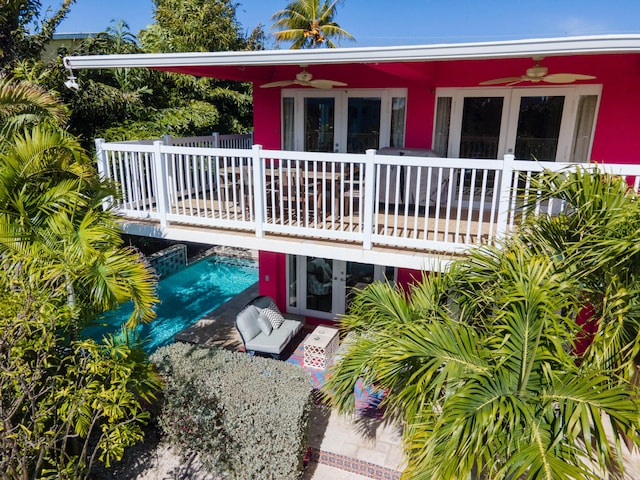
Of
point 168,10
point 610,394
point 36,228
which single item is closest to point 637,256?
point 610,394

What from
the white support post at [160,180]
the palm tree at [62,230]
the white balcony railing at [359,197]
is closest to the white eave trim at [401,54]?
the white balcony railing at [359,197]

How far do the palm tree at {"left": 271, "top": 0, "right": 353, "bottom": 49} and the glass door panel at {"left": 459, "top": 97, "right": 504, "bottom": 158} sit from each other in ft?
72.2

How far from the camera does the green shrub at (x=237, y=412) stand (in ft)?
17.6

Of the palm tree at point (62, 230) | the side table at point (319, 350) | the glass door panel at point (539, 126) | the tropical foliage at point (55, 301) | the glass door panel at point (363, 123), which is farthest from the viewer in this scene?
the glass door panel at point (363, 123)

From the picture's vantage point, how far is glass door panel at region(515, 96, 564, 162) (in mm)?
7844

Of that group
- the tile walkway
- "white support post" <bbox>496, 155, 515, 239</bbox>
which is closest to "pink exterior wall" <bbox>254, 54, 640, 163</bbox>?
"white support post" <bbox>496, 155, 515, 239</bbox>

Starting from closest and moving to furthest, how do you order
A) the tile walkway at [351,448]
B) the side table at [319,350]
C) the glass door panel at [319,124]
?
the tile walkway at [351,448]
the side table at [319,350]
the glass door panel at [319,124]

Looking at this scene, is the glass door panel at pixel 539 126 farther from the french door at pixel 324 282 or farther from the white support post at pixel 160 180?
the white support post at pixel 160 180

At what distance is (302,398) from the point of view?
219 inches

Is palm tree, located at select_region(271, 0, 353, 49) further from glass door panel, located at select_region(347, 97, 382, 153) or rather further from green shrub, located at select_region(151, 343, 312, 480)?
green shrub, located at select_region(151, 343, 312, 480)

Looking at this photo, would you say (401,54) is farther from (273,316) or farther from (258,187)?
(273,316)

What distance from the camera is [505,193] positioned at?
18.0ft

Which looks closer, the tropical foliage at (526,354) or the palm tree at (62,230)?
the tropical foliage at (526,354)

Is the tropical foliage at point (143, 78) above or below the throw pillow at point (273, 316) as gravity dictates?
above
